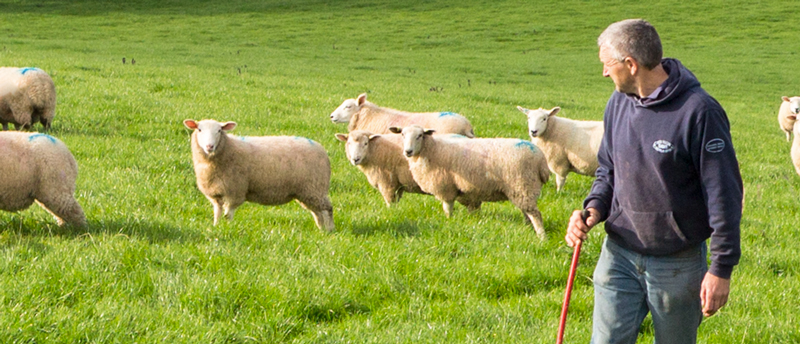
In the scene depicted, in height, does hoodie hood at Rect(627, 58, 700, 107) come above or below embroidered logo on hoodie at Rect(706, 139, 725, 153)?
above

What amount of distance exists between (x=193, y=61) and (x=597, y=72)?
1729 cm

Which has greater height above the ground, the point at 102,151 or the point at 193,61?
the point at 102,151

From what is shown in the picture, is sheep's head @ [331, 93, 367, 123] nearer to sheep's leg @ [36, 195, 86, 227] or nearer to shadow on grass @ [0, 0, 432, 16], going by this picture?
sheep's leg @ [36, 195, 86, 227]

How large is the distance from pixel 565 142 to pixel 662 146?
7.58m

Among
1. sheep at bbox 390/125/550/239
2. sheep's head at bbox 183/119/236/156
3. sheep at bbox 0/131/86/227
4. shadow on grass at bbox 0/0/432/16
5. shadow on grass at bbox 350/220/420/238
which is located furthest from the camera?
shadow on grass at bbox 0/0/432/16

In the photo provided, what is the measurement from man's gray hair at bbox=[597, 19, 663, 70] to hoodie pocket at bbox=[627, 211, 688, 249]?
2.22ft

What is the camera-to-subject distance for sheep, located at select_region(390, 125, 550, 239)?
7.81m

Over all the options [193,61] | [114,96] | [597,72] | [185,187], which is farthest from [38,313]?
[597,72]

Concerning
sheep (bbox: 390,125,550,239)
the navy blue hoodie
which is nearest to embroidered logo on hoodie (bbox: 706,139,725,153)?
the navy blue hoodie

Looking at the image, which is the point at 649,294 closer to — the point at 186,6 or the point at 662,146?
the point at 662,146

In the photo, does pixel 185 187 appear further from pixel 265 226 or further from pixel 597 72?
pixel 597 72

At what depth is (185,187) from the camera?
8500mm

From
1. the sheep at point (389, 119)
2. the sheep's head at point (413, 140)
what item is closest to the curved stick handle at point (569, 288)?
the sheep's head at point (413, 140)

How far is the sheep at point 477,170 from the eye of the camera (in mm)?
7812
